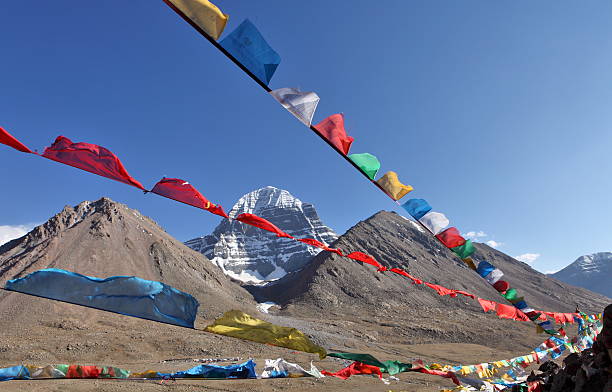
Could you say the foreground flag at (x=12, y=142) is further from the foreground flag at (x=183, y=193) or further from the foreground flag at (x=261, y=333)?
the foreground flag at (x=261, y=333)

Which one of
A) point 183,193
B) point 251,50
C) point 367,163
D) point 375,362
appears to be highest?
point 251,50

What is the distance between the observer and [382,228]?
111 m

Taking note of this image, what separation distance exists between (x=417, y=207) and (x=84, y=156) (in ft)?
18.6

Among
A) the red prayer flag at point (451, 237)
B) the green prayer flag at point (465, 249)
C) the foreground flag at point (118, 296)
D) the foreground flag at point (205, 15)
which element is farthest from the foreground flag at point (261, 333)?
the foreground flag at point (205, 15)

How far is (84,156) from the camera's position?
5070 millimetres

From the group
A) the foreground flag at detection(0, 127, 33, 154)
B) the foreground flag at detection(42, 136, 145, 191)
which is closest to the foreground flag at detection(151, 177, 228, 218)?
the foreground flag at detection(42, 136, 145, 191)

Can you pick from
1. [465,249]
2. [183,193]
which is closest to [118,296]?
[183,193]

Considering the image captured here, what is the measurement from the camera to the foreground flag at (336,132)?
4.57 metres

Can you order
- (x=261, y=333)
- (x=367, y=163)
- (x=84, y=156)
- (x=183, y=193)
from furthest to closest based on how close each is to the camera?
(x=261, y=333)
(x=183, y=193)
(x=367, y=163)
(x=84, y=156)

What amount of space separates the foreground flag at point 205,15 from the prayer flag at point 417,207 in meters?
4.47

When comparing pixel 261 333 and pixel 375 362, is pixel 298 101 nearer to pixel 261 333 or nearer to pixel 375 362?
pixel 261 333

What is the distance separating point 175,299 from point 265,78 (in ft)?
12.4

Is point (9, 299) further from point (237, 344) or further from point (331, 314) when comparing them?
point (331, 314)

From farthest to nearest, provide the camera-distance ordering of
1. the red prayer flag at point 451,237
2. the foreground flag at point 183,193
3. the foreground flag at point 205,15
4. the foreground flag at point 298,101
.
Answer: the red prayer flag at point 451,237 → the foreground flag at point 183,193 → the foreground flag at point 298,101 → the foreground flag at point 205,15
